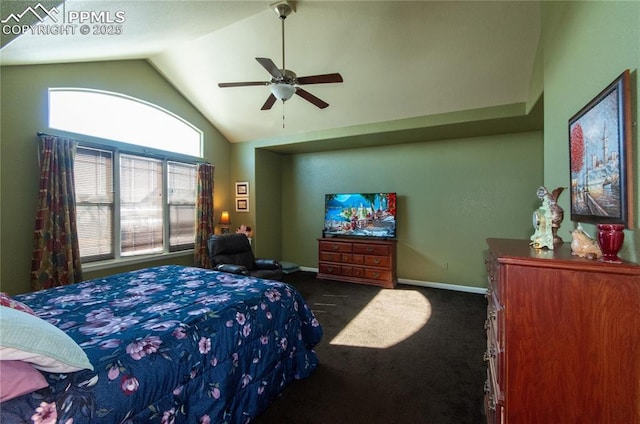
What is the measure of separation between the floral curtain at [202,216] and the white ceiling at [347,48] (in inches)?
54.0

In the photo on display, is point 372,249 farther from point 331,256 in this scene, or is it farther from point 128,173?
point 128,173

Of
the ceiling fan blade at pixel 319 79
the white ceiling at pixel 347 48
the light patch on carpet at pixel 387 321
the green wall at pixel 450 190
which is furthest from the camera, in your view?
the green wall at pixel 450 190

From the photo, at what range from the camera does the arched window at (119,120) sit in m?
3.40

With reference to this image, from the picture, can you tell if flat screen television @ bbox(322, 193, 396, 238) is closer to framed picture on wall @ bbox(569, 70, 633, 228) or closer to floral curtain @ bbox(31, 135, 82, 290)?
framed picture on wall @ bbox(569, 70, 633, 228)

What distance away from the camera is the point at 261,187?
557 centimetres

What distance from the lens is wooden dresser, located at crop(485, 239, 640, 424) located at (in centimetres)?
94

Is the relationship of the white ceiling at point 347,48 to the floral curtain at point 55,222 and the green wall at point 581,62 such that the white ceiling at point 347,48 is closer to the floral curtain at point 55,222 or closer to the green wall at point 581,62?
the green wall at point 581,62

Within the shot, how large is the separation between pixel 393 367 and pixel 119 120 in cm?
454

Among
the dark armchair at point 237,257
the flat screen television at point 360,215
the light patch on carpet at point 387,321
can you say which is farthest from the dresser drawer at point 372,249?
the dark armchair at point 237,257

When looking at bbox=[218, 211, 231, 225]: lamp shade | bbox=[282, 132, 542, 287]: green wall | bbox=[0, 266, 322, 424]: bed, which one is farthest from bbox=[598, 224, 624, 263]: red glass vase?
bbox=[218, 211, 231, 225]: lamp shade

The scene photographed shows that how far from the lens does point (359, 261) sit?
4832mm

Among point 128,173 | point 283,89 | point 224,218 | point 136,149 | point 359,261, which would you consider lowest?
point 359,261

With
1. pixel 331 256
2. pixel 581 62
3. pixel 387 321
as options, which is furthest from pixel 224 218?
pixel 581 62

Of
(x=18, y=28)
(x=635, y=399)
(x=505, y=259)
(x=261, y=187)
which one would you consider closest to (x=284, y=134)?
(x=261, y=187)
